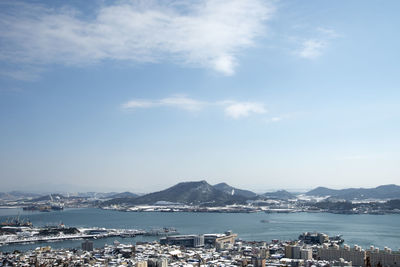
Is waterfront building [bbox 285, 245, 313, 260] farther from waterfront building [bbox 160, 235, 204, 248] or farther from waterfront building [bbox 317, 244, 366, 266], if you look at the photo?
waterfront building [bbox 160, 235, 204, 248]

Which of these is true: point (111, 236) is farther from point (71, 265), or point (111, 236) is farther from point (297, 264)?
point (297, 264)

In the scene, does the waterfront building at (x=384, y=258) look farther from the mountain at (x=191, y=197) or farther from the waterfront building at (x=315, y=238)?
the mountain at (x=191, y=197)

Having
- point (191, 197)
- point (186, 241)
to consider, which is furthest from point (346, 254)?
point (191, 197)

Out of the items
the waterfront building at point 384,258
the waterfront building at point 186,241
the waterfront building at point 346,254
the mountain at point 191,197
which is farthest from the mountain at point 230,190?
the waterfront building at point 384,258

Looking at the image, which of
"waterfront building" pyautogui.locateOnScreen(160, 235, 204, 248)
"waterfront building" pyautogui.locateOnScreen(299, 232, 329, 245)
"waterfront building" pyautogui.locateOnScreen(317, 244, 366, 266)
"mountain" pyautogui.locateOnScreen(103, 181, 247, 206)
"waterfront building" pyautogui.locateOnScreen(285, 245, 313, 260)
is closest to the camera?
"waterfront building" pyautogui.locateOnScreen(317, 244, 366, 266)

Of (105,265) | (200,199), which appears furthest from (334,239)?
(200,199)

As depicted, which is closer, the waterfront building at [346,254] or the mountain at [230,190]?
the waterfront building at [346,254]

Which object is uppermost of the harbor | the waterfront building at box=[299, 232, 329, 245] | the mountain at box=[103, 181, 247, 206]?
the mountain at box=[103, 181, 247, 206]

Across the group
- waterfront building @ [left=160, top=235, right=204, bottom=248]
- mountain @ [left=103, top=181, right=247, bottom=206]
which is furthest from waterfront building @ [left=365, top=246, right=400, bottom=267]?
mountain @ [left=103, top=181, right=247, bottom=206]
